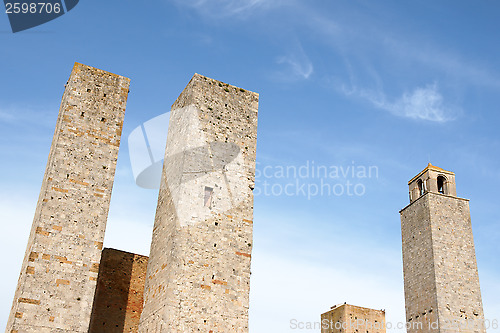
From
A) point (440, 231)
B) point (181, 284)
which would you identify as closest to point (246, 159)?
point (181, 284)

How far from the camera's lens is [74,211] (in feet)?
49.9

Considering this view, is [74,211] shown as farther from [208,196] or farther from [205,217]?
[208,196]

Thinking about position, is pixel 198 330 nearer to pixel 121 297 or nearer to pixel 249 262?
pixel 249 262

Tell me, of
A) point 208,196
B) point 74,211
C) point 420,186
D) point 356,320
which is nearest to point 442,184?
point 420,186

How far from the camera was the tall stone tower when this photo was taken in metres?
14.0

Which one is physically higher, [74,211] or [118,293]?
[74,211]

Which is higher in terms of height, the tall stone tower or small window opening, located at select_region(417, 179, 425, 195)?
small window opening, located at select_region(417, 179, 425, 195)

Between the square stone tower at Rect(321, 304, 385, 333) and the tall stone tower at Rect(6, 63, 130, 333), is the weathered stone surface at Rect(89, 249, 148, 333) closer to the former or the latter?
the tall stone tower at Rect(6, 63, 130, 333)

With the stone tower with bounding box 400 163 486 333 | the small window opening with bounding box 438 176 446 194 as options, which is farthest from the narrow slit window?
the small window opening with bounding box 438 176 446 194

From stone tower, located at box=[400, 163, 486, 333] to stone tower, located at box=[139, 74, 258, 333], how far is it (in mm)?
13054

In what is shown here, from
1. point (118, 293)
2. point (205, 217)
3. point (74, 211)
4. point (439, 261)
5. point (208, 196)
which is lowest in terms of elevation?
point (118, 293)

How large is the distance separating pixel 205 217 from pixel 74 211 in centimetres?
378

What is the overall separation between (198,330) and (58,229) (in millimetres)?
4801

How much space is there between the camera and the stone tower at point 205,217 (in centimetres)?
1488
